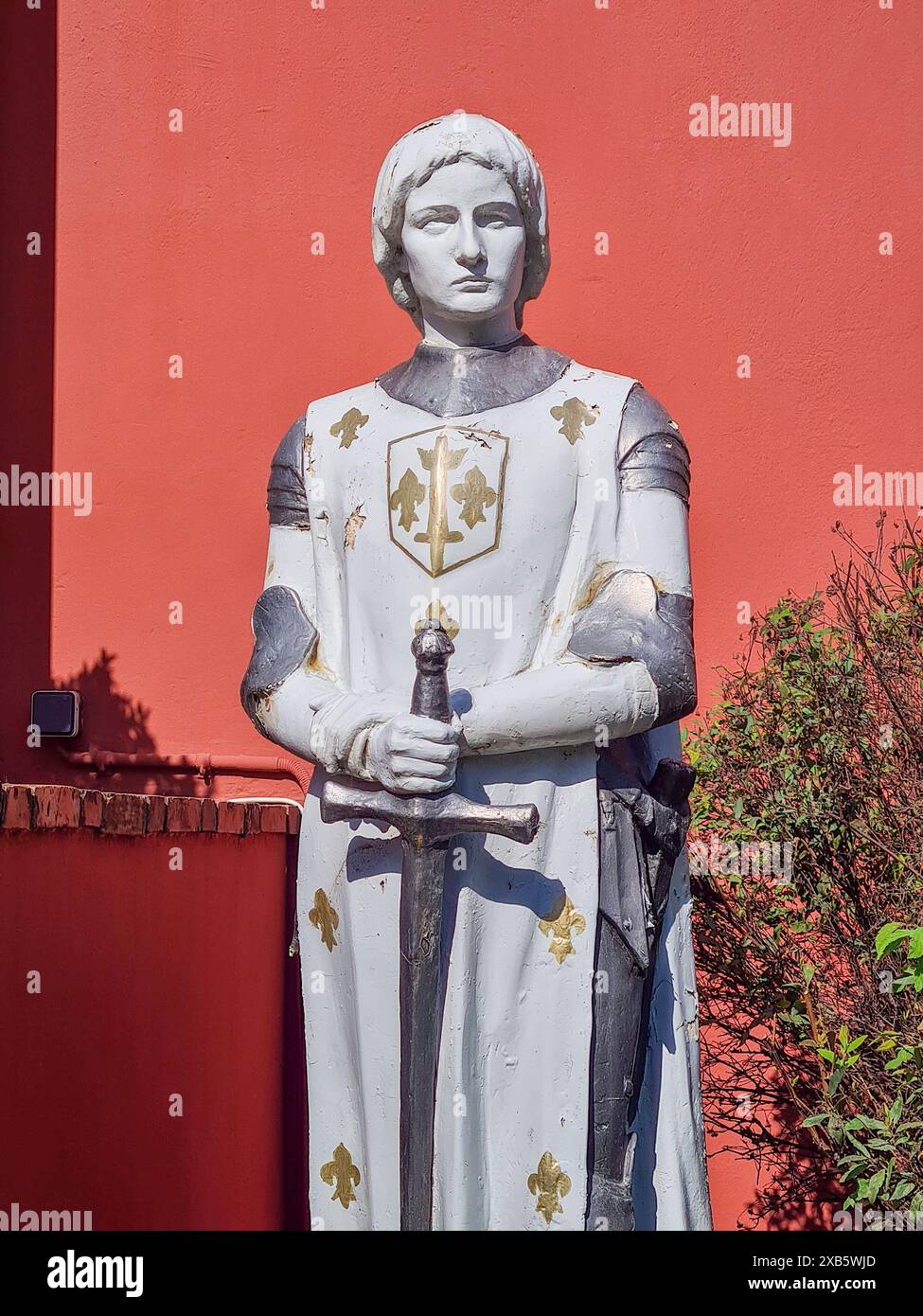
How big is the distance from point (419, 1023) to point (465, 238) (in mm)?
1356

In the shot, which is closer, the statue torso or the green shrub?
the statue torso

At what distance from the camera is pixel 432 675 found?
11.1 feet

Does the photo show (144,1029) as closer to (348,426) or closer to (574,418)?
(348,426)

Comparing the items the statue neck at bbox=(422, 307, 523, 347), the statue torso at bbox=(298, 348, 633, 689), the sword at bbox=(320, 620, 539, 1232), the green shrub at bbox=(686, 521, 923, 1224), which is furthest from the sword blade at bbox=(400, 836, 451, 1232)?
the green shrub at bbox=(686, 521, 923, 1224)

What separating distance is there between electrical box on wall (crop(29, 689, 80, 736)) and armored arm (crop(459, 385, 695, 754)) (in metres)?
3.03

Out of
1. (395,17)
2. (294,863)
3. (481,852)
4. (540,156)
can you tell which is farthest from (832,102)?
(481,852)

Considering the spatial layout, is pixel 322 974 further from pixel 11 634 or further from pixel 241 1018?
pixel 11 634

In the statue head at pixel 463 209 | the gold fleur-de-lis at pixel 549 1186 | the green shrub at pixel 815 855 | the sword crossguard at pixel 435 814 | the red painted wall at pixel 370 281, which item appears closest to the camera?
the sword crossguard at pixel 435 814

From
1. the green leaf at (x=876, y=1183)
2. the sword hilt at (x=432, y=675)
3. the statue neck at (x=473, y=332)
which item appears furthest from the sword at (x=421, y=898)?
the green leaf at (x=876, y=1183)

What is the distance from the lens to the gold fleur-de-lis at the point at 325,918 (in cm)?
364

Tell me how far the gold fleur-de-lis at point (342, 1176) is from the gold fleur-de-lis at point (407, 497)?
1073 millimetres

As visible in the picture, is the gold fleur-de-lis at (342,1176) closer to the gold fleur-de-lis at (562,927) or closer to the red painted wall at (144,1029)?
the gold fleur-de-lis at (562,927)

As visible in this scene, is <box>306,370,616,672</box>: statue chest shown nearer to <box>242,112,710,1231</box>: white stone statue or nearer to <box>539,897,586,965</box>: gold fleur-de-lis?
<box>242,112,710,1231</box>: white stone statue

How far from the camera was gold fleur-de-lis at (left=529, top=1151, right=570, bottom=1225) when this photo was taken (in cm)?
346
